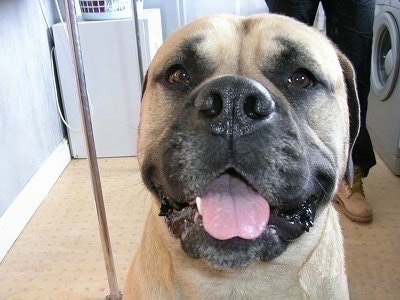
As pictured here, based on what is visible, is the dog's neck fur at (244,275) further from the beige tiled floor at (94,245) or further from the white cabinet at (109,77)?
the white cabinet at (109,77)

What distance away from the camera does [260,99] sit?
850 millimetres

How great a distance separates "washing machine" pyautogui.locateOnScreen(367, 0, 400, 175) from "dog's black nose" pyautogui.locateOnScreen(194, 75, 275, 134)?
72.7 inches

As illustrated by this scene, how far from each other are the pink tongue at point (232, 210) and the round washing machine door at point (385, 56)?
1812 millimetres

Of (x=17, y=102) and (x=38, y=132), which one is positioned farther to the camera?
(x=38, y=132)

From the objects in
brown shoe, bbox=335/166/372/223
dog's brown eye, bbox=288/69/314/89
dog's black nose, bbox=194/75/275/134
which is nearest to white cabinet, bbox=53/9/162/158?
brown shoe, bbox=335/166/372/223

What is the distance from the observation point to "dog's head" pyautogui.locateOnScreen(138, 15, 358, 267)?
0.85 metres

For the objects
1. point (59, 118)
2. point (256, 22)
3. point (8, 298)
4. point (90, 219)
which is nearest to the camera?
point (256, 22)

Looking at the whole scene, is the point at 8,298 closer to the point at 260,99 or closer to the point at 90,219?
the point at 90,219

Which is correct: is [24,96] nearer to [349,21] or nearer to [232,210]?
[349,21]

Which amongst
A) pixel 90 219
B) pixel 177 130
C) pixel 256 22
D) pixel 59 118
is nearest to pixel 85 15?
pixel 59 118

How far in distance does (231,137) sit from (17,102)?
169 cm

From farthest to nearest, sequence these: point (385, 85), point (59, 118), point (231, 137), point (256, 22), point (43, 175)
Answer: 1. point (59, 118)
2. point (385, 85)
3. point (43, 175)
4. point (256, 22)
5. point (231, 137)

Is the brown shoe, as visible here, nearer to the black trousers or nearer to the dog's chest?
the black trousers

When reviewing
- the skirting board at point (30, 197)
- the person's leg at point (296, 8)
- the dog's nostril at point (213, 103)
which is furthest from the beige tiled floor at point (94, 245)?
the person's leg at point (296, 8)
